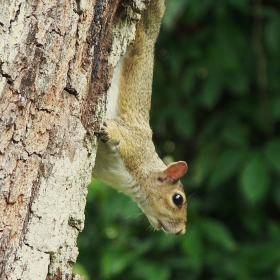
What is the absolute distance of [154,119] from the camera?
3.54 m

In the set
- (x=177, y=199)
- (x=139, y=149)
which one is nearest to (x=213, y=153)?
(x=177, y=199)

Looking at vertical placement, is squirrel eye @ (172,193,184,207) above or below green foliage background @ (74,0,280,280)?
below

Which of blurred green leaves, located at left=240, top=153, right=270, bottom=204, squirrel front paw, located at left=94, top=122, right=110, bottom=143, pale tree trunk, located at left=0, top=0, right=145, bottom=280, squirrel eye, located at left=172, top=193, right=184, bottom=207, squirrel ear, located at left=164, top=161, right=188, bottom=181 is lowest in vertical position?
pale tree trunk, located at left=0, top=0, right=145, bottom=280

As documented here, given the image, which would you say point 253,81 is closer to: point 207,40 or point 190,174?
point 207,40

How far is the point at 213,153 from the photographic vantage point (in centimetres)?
329

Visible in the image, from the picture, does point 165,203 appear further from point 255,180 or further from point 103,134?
point 103,134

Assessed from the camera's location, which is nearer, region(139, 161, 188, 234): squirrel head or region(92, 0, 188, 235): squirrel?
region(92, 0, 188, 235): squirrel

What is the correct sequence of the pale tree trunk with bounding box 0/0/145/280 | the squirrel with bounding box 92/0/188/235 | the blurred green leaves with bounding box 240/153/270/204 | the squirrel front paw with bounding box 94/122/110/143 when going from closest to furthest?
the pale tree trunk with bounding box 0/0/145/280 < the squirrel front paw with bounding box 94/122/110/143 < the squirrel with bounding box 92/0/188/235 < the blurred green leaves with bounding box 240/153/270/204

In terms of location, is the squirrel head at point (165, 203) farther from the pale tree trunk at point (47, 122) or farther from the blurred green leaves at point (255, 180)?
the pale tree trunk at point (47, 122)

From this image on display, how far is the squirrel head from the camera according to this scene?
104 inches

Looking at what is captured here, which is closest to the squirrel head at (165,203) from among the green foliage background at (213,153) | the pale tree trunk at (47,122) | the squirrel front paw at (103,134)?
the green foliage background at (213,153)

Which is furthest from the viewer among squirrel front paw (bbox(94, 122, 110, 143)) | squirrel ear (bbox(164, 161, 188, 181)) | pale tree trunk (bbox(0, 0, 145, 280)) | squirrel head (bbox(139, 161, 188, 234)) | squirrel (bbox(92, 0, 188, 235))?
squirrel head (bbox(139, 161, 188, 234))

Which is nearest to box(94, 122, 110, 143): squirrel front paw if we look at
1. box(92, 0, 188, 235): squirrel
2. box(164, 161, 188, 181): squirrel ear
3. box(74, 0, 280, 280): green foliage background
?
box(92, 0, 188, 235): squirrel

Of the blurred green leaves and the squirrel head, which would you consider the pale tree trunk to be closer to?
the squirrel head
